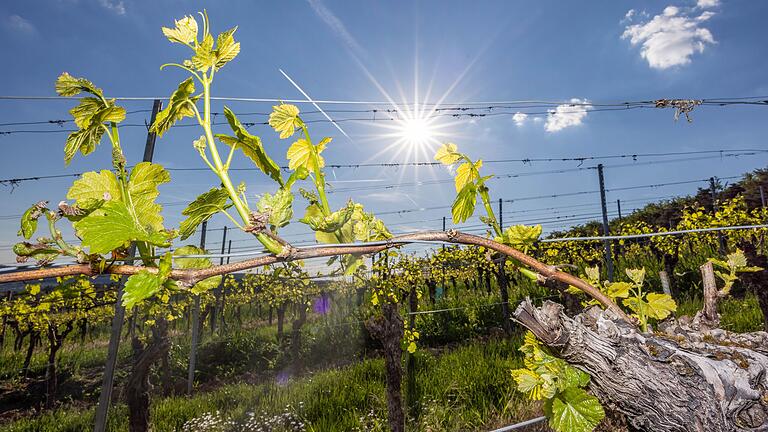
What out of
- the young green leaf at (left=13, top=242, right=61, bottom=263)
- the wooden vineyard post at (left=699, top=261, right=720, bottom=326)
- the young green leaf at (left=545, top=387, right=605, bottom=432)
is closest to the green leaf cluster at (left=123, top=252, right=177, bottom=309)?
the young green leaf at (left=13, top=242, right=61, bottom=263)

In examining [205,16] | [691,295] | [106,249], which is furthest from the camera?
[691,295]

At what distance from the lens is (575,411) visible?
2.58 ft

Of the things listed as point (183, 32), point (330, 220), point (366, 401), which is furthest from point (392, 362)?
point (183, 32)

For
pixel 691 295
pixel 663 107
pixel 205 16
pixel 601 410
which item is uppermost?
pixel 663 107

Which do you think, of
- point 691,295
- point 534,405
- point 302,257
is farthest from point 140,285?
point 691,295

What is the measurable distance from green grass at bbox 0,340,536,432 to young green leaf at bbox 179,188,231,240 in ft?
15.4

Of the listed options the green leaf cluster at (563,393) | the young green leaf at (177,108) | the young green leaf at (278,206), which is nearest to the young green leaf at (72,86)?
the young green leaf at (177,108)

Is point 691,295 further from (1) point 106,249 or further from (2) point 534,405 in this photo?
(1) point 106,249

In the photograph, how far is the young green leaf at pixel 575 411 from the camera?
77 centimetres

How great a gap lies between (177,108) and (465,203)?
0.57m

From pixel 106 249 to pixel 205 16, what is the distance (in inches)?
15.1

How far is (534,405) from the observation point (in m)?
4.89

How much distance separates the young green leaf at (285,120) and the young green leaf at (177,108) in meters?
0.14

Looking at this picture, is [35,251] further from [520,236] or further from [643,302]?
[643,302]
